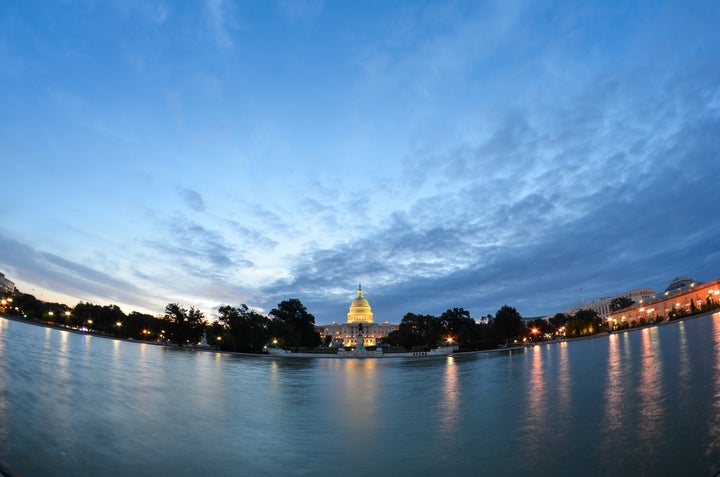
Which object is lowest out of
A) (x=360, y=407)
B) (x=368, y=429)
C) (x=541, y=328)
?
(x=541, y=328)

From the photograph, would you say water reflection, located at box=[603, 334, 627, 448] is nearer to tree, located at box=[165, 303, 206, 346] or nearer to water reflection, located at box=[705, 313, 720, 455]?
water reflection, located at box=[705, 313, 720, 455]

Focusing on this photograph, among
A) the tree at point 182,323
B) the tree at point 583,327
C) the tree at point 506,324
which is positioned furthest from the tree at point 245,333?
the tree at point 583,327

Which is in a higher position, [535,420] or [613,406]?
[613,406]

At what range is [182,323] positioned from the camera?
326 ft

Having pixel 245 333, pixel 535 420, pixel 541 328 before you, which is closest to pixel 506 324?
pixel 245 333

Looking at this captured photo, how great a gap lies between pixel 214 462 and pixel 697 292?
168m

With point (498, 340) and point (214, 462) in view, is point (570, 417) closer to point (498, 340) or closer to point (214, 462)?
point (214, 462)

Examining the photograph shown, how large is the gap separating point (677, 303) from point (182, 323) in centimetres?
15811

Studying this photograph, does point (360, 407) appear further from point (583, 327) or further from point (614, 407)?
point (583, 327)

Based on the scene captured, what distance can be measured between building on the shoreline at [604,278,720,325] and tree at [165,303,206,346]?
119 meters

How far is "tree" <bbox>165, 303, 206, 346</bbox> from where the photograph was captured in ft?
326

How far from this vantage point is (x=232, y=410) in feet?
60.4

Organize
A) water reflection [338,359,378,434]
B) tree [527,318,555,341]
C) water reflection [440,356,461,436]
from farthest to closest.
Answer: tree [527,318,555,341], water reflection [338,359,378,434], water reflection [440,356,461,436]

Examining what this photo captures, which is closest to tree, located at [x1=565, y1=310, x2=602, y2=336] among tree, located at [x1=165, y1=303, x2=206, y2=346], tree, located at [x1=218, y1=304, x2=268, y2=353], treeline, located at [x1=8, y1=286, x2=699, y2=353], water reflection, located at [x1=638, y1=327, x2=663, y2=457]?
treeline, located at [x1=8, y1=286, x2=699, y2=353]
